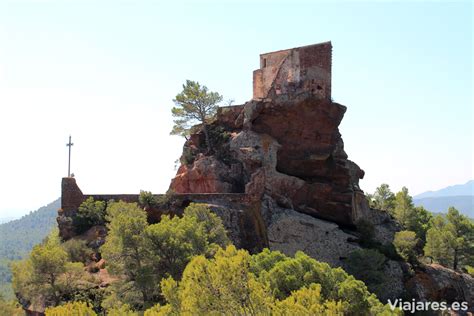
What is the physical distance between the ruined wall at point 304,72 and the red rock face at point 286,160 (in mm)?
1019

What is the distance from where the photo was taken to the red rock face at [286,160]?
4356 cm

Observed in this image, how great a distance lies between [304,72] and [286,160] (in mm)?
7756

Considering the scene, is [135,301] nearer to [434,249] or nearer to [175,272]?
[175,272]

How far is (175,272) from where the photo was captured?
27.6 m

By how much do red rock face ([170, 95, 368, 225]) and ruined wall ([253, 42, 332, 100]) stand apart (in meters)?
1.02

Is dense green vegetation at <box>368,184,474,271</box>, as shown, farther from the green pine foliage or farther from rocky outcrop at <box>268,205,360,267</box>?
the green pine foliage

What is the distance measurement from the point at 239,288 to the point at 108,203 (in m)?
23.4

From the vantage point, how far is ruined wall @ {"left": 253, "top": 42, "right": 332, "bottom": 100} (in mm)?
46375

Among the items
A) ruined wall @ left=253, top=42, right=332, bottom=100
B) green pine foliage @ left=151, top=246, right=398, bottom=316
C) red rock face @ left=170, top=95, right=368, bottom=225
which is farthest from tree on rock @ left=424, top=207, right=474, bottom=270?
green pine foliage @ left=151, top=246, right=398, bottom=316

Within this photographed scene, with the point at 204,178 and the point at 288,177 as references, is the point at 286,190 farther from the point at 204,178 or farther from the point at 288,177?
the point at 204,178

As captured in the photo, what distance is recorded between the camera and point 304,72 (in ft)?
152

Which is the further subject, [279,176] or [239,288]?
[279,176]

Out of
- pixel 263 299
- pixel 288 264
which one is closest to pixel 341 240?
A: pixel 288 264

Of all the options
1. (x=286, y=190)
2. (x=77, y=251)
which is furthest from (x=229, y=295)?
(x=286, y=190)
